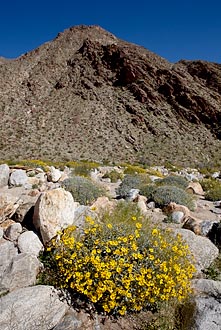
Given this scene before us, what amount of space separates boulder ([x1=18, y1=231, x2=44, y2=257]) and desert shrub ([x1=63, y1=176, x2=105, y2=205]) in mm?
2485

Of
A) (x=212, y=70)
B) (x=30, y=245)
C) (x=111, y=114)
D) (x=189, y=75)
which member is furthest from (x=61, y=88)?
(x=30, y=245)

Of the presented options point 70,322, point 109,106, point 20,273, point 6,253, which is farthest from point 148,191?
point 109,106

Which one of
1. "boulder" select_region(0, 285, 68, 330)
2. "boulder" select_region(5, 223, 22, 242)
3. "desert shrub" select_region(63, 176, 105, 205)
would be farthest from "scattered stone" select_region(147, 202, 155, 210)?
"boulder" select_region(0, 285, 68, 330)

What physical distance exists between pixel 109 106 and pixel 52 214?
39.9 m

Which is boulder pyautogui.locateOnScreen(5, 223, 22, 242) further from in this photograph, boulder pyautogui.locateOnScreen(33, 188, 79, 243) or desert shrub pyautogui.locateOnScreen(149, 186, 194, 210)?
desert shrub pyautogui.locateOnScreen(149, 186, 194, 210)

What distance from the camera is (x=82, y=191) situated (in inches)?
312

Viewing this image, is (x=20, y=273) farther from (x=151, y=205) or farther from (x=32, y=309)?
(x=151, y=205)

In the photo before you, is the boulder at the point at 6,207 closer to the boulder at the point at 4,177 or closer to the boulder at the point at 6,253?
the boulder at the point at 6,253

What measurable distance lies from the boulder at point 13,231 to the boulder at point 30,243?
9.6 inches

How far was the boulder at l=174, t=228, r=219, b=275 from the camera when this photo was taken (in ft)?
16.6

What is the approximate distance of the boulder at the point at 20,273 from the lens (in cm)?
426

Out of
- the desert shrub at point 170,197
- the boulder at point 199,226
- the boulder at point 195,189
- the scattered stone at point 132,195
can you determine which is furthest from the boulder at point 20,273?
the boulder at point 195,189

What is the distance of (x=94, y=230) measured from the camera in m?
4.36

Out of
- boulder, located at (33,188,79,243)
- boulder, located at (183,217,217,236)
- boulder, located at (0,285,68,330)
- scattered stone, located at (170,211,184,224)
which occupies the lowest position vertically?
boulder, located at (0,285,68,330)
